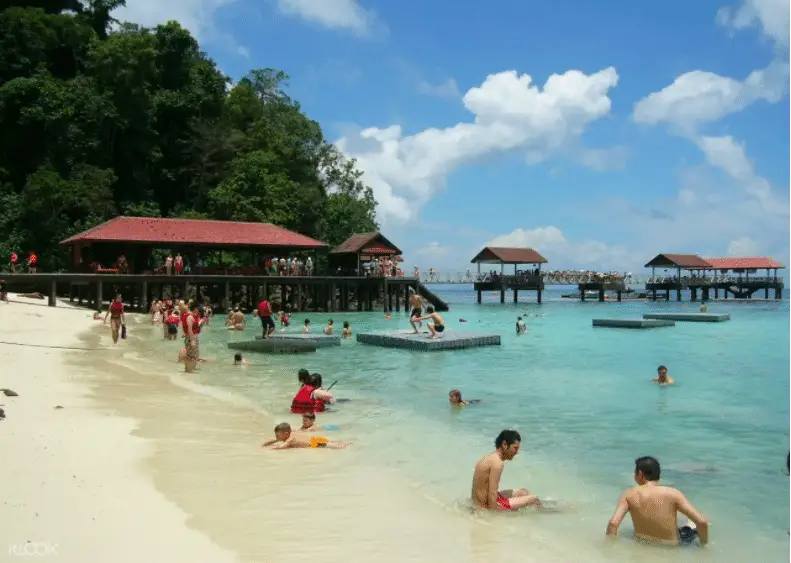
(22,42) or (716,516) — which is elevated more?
(22,42)

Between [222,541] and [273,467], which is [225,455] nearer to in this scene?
[273,467]

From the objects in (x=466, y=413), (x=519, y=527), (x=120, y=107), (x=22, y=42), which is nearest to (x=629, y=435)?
(x=466, y=413)

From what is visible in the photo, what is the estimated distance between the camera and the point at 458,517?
7035 millimetres

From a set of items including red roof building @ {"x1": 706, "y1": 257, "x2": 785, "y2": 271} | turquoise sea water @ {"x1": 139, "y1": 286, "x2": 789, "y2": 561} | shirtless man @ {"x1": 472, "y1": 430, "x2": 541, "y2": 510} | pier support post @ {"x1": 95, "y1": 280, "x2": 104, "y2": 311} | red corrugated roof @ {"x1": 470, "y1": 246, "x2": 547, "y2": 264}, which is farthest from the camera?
red roof building @ {"x1": 706, "y1": 257, "x2": 785, "y2": 271}

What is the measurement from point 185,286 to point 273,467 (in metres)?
30.6

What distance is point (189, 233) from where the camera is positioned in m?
38.3

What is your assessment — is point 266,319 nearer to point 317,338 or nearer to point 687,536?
point 317,338

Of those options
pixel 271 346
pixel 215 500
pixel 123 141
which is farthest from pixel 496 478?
pixel 123 141

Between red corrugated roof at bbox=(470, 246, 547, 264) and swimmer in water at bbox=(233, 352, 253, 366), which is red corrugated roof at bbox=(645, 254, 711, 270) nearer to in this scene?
red corrugated roof at bbox=(470, 246, 547, 264)

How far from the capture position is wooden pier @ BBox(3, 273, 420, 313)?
3469 cm

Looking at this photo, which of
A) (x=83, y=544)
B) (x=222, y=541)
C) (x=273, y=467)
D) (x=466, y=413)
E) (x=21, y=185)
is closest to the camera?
(x=83, y=544)

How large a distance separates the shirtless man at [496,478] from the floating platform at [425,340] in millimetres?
15015

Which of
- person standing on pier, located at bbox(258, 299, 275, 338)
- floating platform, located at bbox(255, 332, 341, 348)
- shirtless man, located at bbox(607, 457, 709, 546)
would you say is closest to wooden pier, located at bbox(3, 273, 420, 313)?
person standing on pier, located at bbox(258, 299, 275, 338)

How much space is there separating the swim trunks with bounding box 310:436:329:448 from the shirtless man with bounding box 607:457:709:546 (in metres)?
4.26
